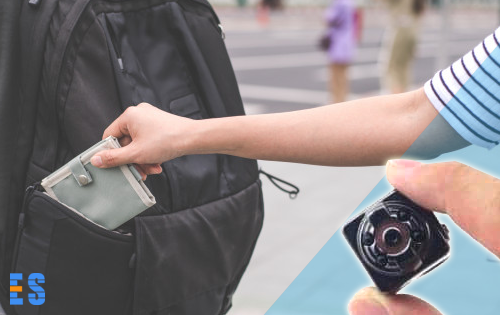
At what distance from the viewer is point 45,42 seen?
1.76 meters

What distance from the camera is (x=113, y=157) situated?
152 centimetres

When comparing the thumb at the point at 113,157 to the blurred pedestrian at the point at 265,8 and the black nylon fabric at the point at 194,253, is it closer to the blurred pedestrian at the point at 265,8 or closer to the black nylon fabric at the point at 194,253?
the black nylon fabric at the point at 194,253

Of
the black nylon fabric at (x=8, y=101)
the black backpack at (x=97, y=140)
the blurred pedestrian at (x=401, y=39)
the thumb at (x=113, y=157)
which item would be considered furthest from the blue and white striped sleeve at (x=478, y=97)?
the blurred pedestrian at (x=401, y=39)

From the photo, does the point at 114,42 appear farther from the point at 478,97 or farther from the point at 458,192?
the point at 458,192

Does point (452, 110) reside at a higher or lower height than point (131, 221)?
higher

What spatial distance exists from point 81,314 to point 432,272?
110 cm

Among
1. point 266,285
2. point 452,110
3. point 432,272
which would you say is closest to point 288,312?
point 432,272

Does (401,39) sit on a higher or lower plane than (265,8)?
higher

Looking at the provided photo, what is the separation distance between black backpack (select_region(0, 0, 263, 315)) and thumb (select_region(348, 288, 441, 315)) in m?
0.88

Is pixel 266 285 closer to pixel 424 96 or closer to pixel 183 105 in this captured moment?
pixel 183 105

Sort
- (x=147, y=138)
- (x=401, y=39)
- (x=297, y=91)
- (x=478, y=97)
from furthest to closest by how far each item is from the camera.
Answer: (x=297, y=91)
(x=401, y=39)
(x=147, y=138)
(x=478, y=97)

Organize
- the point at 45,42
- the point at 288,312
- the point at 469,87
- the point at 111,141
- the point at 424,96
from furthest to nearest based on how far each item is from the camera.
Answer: the point at 45,42
the point at 111,141
the point at 424,96
the point at 469,87
the point at 288,312

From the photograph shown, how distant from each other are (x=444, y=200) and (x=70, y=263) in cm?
113
